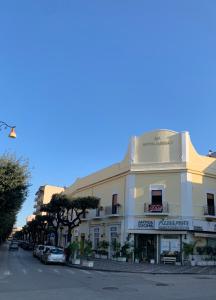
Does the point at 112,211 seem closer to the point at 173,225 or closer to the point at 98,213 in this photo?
the point at 98,213

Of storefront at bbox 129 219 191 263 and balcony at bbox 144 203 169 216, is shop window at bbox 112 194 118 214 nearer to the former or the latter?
storefront at bbox 129 219 191 263

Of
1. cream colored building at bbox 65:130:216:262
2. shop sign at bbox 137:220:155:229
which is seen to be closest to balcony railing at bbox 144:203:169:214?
cream colored building at bbox 65:130:216:262

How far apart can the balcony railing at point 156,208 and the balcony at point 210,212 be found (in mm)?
3514

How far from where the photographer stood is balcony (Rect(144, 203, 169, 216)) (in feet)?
110

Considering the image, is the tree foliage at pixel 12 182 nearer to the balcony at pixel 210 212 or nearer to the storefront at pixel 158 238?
the storefront at pixel 158 238

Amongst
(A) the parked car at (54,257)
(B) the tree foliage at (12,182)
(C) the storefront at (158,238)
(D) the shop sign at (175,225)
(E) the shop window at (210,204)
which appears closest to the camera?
(B) the tree foliage at (12,182)

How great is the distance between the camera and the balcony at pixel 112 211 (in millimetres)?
36909

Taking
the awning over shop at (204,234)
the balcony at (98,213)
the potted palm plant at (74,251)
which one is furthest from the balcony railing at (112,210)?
the awning over shop at (204,234)

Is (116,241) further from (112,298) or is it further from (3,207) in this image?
(112,298)

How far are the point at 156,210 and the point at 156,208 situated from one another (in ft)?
0.60

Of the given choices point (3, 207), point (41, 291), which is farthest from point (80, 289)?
point (3, 207)

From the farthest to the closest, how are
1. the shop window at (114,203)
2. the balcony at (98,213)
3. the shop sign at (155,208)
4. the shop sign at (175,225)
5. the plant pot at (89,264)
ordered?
1. the balcony at (98,213)
2. the shop window at (114,203)
3. the shop sign at (155,208)
4. the shop sign at (175,225)
5. the plant pot at (89,264)

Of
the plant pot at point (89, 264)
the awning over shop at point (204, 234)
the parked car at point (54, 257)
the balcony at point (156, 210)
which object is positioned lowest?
the plant pot at point (89, 264)

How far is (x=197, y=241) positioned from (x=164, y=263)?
3.49 meters
